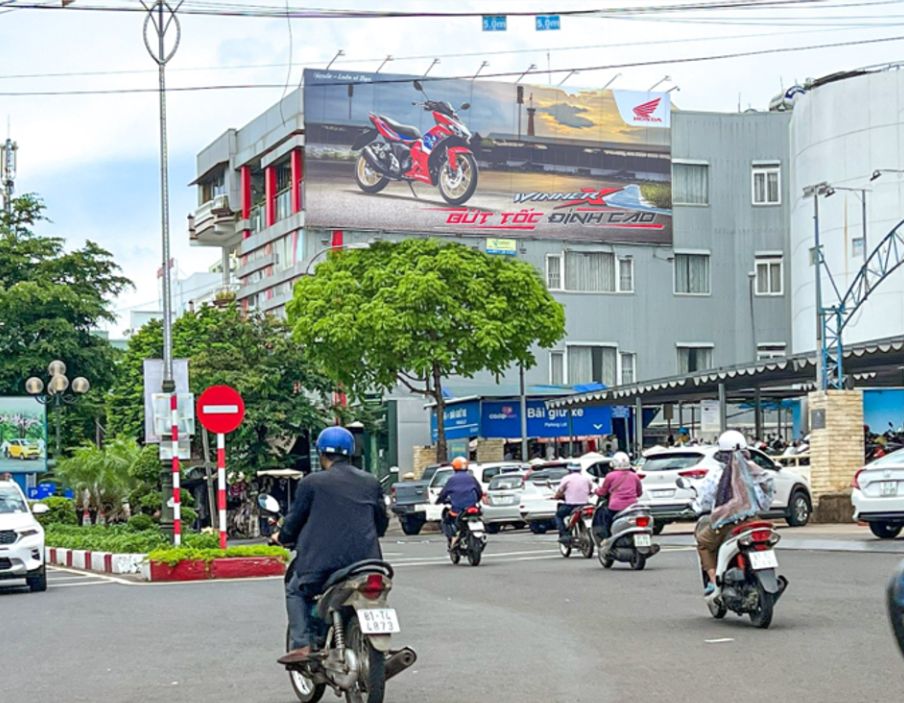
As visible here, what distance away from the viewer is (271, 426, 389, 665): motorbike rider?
9.38 meters

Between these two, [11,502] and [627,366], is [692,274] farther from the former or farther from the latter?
[11,502]

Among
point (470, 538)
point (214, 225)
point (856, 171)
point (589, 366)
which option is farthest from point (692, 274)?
point (470, 538)

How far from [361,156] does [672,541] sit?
33548 mm

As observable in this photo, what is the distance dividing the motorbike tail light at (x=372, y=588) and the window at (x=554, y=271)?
5461 cm

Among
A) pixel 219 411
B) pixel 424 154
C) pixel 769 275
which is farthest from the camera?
pixel 769 275

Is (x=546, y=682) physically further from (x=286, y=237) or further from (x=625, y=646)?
(x=286, y=237)

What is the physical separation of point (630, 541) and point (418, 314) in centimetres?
2709

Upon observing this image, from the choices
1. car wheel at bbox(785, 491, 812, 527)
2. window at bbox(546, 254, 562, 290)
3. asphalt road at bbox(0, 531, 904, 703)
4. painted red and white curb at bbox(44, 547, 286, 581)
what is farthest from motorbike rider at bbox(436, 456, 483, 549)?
window at bbox(546, 254, 562, 290)

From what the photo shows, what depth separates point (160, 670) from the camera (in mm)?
11602

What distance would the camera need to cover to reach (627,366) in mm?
65000

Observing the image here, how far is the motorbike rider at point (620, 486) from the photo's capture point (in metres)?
22.2

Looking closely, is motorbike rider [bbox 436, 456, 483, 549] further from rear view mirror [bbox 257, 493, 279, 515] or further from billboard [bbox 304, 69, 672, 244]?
billboard [bbox 304, 69, 672, 244]

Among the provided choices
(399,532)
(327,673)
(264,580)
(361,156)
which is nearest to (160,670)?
(327,673)

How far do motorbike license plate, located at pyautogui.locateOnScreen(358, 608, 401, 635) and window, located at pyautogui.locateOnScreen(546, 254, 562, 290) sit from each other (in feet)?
180
